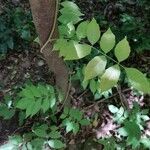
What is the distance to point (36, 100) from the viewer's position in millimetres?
2408

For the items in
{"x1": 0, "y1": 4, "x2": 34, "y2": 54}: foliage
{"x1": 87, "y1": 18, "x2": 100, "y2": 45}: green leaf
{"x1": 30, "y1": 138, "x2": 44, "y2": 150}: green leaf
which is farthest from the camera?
{"x1": 0, "y1": 4, "x2": 34, "y2": 54}: foliage

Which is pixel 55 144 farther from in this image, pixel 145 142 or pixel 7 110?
pixel 145 142

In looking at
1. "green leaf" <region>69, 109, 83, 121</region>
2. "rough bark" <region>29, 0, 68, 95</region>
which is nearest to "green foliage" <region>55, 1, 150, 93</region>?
"rough bark" <region>29, 0, 68, 95</region>

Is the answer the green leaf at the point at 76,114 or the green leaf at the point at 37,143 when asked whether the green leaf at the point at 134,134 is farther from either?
the green leaf at the point at 37,143

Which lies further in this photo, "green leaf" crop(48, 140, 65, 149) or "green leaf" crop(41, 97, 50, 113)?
"green leaf" crop(48, 140, 65, 149)

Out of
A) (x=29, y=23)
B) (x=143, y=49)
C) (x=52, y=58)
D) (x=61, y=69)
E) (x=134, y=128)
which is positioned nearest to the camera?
(x=52, y=58)

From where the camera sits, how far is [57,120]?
3.03 metres

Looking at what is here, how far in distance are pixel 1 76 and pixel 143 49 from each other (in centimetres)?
147

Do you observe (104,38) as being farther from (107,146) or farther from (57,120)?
(57,120)

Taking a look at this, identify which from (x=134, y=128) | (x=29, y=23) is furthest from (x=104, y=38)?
(x=29, y=23)

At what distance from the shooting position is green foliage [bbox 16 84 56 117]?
7.80ft

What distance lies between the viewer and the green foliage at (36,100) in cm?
238

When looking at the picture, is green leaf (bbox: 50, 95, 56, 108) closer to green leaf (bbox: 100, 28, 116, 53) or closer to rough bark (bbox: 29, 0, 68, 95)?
rough bark (bbox: 29, 0, 68, 95)

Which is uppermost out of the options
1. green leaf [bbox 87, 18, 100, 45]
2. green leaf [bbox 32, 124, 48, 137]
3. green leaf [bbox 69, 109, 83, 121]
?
green leaf [bbox 87, 18, 100, 45]
